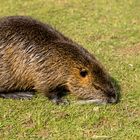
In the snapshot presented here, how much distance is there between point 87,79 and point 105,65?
3.48 ft

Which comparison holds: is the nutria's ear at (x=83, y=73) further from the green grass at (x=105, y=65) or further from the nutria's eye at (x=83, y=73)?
the green grass at (x=105, y=65)

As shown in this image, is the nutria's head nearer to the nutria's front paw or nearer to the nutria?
the nutria

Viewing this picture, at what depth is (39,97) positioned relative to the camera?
16.1 ft

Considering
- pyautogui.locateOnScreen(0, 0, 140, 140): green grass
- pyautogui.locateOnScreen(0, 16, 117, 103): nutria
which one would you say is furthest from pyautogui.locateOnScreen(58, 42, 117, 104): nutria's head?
pyautogui.locateOnScreen(0, 0, 140, 140): green grass

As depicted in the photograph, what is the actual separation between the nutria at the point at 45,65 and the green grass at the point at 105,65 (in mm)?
147

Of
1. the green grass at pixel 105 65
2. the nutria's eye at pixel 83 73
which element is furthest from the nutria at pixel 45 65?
the green grass at pixel 105 65

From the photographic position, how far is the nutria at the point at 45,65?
468 cm

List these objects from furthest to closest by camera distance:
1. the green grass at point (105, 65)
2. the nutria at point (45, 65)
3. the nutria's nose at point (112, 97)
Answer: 1. the nutria at point (45, 65)
2. the nutria's nose at point (112, 97)
3. the green grass at point (105, 65)

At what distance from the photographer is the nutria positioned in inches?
184

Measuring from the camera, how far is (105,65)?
18.6 feet

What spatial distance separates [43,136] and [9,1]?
486cm

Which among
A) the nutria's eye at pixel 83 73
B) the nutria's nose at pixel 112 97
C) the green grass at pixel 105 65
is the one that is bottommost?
the green grass at pixel 105 65

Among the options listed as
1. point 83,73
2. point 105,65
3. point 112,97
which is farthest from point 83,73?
point 105,65

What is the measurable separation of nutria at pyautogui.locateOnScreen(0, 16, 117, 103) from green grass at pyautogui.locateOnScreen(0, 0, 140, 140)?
147 millimetres
